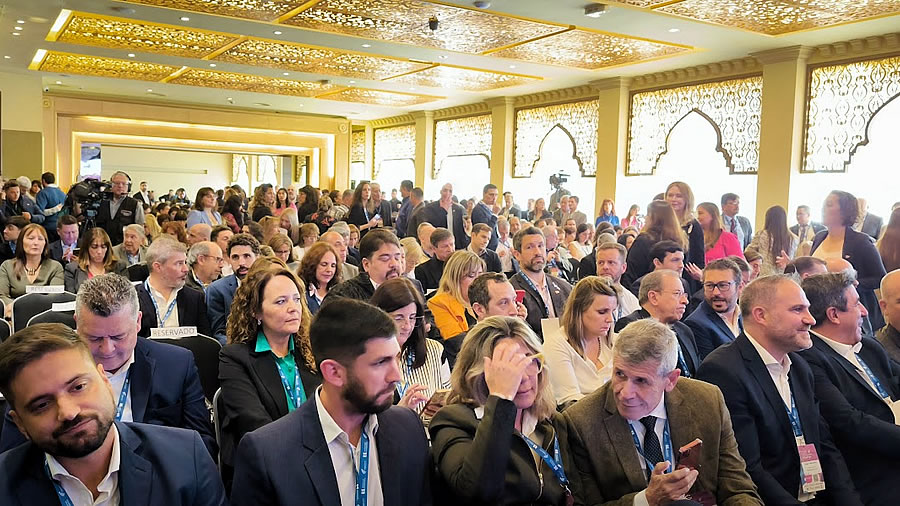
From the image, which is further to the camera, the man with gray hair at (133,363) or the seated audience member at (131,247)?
the seated audience member at (131,247)

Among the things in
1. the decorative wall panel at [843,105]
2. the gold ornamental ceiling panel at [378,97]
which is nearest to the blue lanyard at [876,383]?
the decorative wall panel at [843,105]

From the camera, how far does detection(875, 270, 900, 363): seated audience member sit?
133 inches

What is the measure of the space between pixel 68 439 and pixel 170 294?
2.90 metres

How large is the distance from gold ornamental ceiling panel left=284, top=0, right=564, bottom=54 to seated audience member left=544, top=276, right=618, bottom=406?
594 centimetres

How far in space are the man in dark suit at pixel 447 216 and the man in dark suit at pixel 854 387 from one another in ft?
17.7

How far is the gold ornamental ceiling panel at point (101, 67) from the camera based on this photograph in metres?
13.4

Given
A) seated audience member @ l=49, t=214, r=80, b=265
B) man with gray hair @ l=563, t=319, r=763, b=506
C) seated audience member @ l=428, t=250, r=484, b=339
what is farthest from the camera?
seated audience member @ l=49, t=214, r=80, b=265

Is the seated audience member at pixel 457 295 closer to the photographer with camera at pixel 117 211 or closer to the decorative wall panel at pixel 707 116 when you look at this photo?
the photographer with camera at pixel 117 211

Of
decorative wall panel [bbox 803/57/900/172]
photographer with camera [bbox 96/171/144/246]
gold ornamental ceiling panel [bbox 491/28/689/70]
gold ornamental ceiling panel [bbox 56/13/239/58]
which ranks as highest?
gold ornamental ceiling panel [bbox 56/13/239/58]

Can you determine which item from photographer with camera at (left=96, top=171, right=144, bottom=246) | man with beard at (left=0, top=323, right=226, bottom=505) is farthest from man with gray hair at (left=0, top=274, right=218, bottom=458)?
photographer with camera at (left=96, top=171, right=144, bottom=246)

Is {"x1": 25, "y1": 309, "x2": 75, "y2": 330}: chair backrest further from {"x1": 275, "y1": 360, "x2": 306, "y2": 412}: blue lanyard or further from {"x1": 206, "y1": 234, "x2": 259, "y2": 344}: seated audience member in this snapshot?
{"x1": 275, "y1": 360, "x2": 306, "y2": 412}: blue lanyard

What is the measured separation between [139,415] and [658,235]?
4.00 metres

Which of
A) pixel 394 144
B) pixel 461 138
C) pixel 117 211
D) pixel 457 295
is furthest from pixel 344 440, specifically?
pixel 394 144

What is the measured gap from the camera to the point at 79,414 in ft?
5.17
